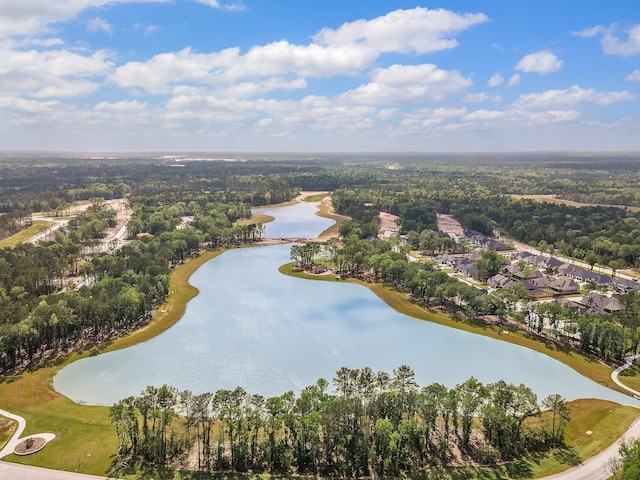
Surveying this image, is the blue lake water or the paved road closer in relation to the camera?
the paved road

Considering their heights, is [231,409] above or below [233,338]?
above

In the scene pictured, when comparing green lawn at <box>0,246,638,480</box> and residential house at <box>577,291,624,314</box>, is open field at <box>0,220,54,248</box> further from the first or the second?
residential house at <box>577,291,624,314</box>

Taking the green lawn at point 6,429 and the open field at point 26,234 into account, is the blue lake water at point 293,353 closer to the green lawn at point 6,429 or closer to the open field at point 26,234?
the green lawn at point 6,429

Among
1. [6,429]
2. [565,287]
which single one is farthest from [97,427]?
[565,287]

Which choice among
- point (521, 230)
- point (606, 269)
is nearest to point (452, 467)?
point (606, 269)

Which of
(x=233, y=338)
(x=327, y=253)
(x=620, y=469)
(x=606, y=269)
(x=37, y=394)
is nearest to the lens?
(x=620, y=469)

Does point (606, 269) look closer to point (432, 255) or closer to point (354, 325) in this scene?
point (432, 255)

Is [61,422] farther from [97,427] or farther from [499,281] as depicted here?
[499,281]

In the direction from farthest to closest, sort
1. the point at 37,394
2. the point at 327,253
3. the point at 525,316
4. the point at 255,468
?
the point at 327,253
the point at 525,316
the point at 37,394
the point at 255,468

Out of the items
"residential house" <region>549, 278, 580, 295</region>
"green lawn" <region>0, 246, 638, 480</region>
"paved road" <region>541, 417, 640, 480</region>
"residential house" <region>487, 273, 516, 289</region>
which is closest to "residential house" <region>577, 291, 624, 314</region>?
"residential house" <region>549, 278, 580, 295</region>
